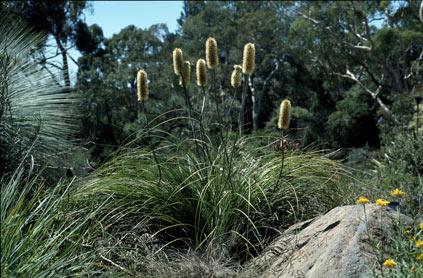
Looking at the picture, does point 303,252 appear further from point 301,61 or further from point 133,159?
point 301,61

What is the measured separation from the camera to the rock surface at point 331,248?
2.51m

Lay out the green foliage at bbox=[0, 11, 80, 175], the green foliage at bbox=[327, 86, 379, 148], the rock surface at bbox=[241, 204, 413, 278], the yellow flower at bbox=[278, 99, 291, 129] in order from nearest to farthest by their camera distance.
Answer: the rock surface at bbox=[241, 204, 413, 278] → the yellow flower at bbox=[278, 99, 291, 129] → the green foliage at bbox=[0, 11, 80, 175] → the green foliage at bbox=[327, 86, 379, 148]

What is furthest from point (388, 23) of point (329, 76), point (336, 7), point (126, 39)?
point (126, 39)

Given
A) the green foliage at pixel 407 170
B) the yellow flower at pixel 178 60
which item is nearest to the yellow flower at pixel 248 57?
the yellow flower at pixel 178 60

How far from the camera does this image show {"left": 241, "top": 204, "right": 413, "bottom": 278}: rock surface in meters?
2.51

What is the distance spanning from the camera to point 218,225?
3.35 metres

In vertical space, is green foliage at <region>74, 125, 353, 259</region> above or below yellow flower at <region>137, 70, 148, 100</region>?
below

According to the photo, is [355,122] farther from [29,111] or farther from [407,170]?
[29,111]

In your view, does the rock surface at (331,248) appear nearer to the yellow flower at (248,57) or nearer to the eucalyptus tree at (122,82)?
the yellow flower at (248,57)

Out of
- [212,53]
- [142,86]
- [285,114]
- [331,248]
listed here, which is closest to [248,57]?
[212,53]

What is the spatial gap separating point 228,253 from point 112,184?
1066 millimetres

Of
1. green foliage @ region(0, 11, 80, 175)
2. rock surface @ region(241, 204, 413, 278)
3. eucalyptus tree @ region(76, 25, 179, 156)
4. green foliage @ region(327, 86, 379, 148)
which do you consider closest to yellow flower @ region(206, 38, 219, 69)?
rock surface @ region(241, 204, 413, 278)

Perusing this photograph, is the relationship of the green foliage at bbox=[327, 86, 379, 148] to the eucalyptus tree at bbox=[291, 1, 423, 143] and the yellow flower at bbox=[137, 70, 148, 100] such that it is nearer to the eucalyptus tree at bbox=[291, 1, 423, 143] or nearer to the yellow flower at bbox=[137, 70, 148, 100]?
the eucalyptus tree at bbox=[291, 1, 423, 143]

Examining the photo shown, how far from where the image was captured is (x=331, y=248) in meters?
2.63
